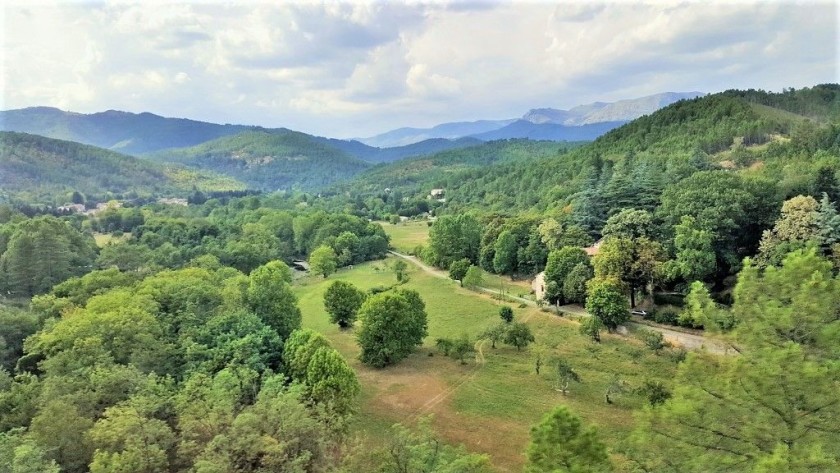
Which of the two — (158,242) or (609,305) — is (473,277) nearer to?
(609,305)

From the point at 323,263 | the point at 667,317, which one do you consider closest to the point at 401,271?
the point at 323,263

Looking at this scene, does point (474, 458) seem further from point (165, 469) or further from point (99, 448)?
point (99, 448)

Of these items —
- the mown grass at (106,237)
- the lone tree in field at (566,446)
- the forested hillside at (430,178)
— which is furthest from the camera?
the forested hillside at (430,178)

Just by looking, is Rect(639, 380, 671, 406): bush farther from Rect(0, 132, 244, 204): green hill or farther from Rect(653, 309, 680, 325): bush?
Rect(0, 132, 244, 204): green hill

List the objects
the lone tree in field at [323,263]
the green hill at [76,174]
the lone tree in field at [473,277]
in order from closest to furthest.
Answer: the lone tree in field at [473,277] < the lone tree in field at [323,263] < the green hill at [76,174]

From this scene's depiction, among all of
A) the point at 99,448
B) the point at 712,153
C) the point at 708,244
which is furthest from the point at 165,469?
the point at 712,153

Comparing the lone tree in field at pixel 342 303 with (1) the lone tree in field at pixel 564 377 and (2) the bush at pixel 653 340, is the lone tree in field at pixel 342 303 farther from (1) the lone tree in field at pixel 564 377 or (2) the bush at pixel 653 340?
(2) the bush at pixel 653 340

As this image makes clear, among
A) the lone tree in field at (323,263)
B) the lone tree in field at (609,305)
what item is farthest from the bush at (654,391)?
the lone tree in field at (323,263)
